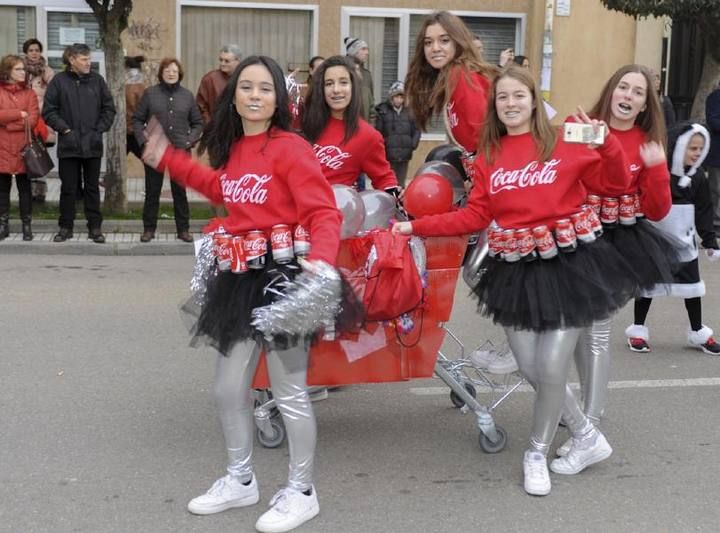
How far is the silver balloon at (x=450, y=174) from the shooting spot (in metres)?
5.07

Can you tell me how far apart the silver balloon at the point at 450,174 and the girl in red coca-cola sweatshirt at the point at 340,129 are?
1.19 feet

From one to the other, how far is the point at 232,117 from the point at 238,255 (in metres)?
0.55

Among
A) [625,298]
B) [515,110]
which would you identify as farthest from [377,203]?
[625,298]

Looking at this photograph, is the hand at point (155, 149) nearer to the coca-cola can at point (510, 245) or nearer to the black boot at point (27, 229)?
the coca-cola can at point (510, 245)

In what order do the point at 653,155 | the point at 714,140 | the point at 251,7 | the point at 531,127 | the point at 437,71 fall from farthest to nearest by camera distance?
the point at 251,7 < the point at 714,140 < the point at 437,71 < the point at 653,155 < the point at 531,127

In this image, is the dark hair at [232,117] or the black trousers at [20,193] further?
the black trousers at [20,193]

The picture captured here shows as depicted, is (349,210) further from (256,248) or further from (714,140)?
(714,140)

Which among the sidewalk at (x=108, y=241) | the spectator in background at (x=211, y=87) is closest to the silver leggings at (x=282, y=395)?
the sidewalk at (x=108, y=241)

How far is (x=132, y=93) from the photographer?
12391mm

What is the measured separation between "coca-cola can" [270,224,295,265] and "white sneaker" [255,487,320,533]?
0.87m

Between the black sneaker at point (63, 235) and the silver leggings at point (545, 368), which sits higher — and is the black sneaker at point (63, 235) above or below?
below

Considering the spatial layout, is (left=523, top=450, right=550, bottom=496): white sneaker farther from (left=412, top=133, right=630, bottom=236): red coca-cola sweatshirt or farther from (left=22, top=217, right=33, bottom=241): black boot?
(left=22, top=217, right=33, bottom=241): black boot

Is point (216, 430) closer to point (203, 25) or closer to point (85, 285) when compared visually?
point (85, 285)

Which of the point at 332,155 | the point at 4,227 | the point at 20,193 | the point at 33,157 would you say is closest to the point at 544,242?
the point at 332,155
